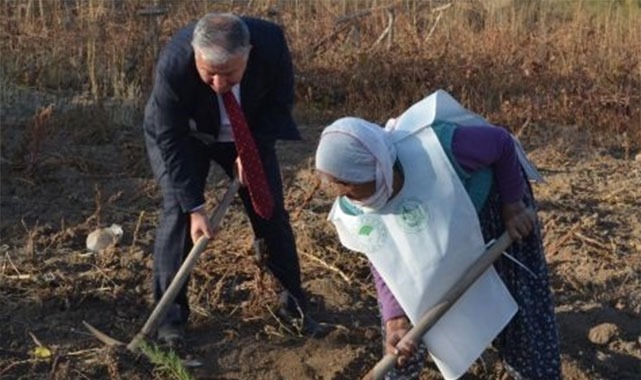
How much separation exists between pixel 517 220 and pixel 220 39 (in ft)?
3.55

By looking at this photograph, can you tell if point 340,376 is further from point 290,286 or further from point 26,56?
point 26,56

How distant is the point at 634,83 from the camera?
7910 mm

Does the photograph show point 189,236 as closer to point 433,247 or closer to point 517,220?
point 433,247

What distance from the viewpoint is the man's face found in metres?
3.56

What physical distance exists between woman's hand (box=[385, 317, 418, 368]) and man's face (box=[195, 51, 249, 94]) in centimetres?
95

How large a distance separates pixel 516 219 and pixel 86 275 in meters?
2.38

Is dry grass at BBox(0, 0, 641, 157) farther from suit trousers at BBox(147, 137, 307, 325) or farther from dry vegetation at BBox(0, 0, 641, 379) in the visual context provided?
suit trousers at BBox(147, 137, 307, 325)

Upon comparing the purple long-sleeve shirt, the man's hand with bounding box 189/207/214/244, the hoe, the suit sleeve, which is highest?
the purple long-sleeve shirt

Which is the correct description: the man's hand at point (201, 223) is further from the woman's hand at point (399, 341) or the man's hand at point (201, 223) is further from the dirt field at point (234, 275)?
the woman's hand at point (399, 341)

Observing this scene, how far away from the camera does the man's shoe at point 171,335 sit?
172 inches

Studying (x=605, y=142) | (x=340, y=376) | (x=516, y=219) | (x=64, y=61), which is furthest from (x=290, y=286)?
(x=64, y=61)

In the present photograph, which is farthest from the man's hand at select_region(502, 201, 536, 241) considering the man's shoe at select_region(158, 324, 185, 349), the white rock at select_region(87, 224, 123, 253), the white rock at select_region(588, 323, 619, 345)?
the white rock at select_region(87, 224, 123, 253)

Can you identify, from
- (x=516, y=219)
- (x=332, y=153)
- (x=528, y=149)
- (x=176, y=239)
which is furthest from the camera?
(x=528, y=149)

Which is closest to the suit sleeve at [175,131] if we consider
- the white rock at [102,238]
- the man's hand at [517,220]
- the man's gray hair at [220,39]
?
the man's gray hair at [220,39]
